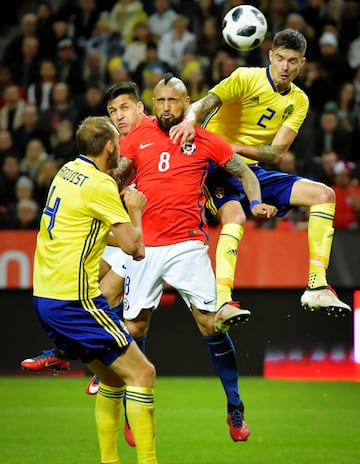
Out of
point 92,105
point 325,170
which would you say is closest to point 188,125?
point 325,170

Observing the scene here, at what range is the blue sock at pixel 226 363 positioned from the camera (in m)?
7.65

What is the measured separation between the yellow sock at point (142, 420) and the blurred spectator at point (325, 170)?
6.94 meters

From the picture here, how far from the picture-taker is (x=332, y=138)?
1375 centimetres

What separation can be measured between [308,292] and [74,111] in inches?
321

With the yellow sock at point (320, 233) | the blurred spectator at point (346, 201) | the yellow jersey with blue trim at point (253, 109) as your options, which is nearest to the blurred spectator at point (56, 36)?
the blurred spectator at point (346, 201)

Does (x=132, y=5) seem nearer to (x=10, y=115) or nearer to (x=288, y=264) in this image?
(x=10, y=115)

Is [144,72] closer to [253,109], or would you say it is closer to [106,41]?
[106,41]

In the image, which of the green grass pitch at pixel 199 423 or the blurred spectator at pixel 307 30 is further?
the blurred spectator at pixel 307 30

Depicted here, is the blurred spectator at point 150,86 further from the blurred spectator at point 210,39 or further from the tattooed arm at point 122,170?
the tattooed arm at point 122,170

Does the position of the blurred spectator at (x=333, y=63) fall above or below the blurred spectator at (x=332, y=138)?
above

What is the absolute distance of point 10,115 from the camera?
1532 cm

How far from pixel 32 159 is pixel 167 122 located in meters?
7.02

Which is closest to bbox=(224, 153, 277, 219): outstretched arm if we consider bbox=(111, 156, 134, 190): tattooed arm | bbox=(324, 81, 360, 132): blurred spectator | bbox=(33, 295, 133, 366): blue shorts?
bbox=(111, 156, 134, 190): tattooed arm

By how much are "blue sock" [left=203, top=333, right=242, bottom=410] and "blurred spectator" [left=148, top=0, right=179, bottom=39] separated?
9.01 metres
